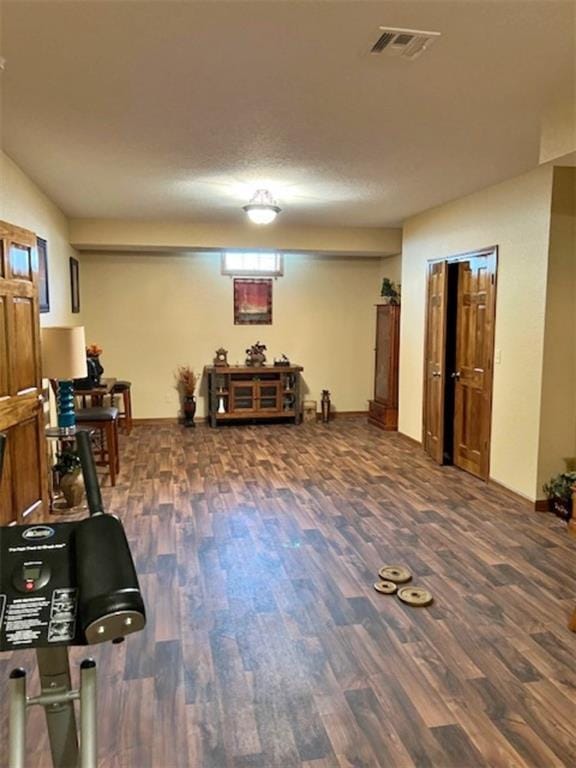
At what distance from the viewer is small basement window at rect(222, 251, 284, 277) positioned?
7844 millimetres

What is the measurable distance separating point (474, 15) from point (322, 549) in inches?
115

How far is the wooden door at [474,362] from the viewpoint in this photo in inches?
192

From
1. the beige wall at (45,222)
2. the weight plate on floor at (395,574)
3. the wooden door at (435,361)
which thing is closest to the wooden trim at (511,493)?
the wooden door at (435,361)

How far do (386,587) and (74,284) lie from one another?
215 inches

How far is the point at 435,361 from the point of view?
575cm

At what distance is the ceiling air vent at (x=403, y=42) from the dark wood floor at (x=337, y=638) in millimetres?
2613

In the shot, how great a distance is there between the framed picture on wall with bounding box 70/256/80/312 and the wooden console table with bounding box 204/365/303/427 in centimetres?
189

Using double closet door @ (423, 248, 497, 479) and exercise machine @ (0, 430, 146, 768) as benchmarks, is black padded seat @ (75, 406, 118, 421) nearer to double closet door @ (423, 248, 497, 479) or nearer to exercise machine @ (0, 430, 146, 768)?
double closet door @ (423, 248, 497, 479)

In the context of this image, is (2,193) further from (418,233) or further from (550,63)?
(418,233)

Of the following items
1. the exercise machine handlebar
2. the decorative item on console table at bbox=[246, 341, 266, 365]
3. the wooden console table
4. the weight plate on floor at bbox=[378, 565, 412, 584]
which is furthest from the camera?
the decorative item on console table at bbox=[246, 341, 266, 365]

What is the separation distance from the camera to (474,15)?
2.05m

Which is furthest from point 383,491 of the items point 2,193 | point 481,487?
point 2,193

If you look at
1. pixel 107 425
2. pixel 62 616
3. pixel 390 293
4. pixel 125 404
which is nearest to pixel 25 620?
pixel 62 616

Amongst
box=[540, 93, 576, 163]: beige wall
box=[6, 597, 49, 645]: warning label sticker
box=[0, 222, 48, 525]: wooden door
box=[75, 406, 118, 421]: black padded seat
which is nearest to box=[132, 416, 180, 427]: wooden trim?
box=[75, 406, 118, 421]: black padded seat
